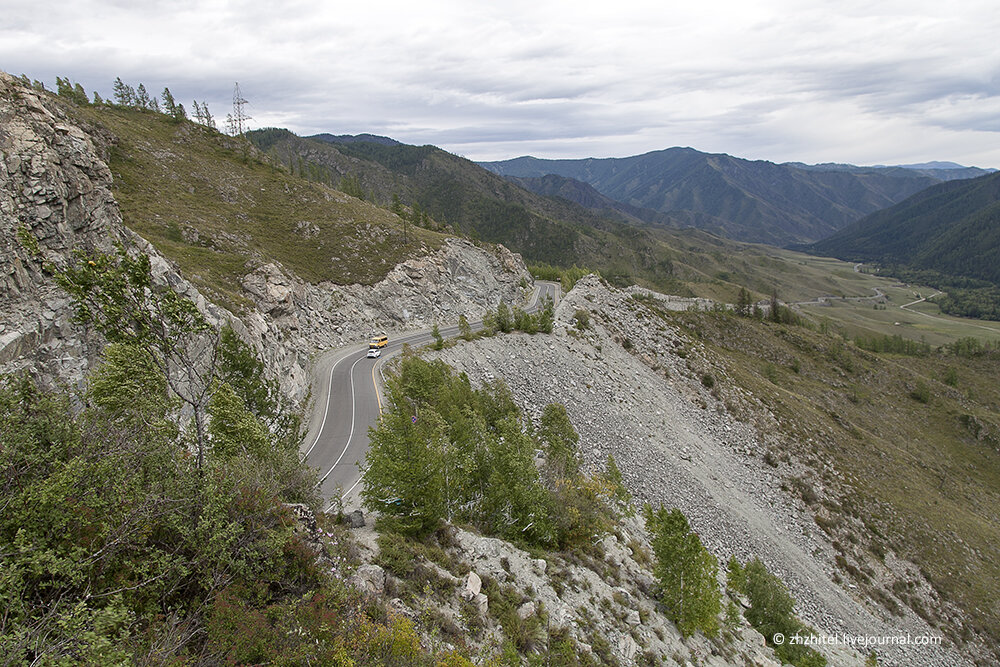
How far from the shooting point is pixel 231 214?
69.0 meters

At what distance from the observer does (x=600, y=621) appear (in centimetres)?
1572

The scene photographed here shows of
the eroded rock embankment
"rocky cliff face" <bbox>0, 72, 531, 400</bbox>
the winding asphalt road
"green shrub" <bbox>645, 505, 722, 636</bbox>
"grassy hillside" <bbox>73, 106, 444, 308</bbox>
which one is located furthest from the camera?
"grassy hillside" <bbox>73, 106, 444, 308</bbox>

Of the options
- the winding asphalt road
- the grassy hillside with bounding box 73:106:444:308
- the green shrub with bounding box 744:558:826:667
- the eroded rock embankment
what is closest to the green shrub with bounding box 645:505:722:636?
the green shrub with bounding box 744:558:826:667

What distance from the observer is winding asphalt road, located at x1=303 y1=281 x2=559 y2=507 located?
1009 inches

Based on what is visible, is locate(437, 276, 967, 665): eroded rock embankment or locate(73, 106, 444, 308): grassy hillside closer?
locate(437, 276, 967, 665): eroded rock embankment

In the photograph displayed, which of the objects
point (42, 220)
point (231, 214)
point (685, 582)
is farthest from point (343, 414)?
point (231, 214)

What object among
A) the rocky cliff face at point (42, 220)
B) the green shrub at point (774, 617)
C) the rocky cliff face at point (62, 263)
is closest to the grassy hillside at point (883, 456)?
the green shrub at point (774, 617)

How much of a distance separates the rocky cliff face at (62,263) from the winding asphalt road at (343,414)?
2.39m

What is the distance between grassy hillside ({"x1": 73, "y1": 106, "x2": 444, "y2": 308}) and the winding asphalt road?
14.3 metres

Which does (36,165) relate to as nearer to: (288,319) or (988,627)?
(288,319)

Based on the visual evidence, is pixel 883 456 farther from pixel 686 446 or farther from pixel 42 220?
pixel 42 220

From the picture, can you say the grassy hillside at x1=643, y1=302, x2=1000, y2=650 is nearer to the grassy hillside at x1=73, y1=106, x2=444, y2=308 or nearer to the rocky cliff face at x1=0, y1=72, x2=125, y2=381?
the grassy hillside at x1=73, y1=106, x2=444, y2=308

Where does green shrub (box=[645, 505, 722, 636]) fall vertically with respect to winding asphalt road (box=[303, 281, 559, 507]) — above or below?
below

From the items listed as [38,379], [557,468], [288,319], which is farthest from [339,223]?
[557,468]
